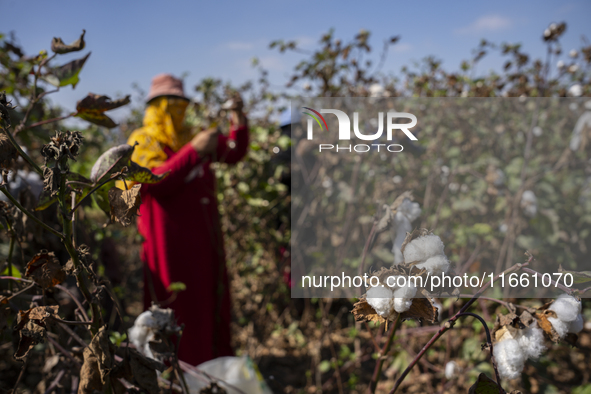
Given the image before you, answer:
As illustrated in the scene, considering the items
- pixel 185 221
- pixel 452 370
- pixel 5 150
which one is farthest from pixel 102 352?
pixel 185 221

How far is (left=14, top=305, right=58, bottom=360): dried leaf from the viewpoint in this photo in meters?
0.50

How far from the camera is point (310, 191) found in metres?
2.72

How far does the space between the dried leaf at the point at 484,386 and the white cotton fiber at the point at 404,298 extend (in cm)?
15

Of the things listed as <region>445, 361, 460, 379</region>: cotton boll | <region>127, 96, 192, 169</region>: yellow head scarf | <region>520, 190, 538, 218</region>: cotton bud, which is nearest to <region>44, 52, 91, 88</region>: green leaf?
<region>127, 96, 192, 169</region>: yellow head scarf

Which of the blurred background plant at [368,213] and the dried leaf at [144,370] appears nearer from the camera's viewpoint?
the dried leaf at [144,370]

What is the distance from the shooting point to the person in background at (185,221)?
1.93 meters

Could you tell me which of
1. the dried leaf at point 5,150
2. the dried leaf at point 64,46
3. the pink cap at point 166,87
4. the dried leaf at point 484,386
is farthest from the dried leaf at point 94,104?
the pink cap at point 166,87

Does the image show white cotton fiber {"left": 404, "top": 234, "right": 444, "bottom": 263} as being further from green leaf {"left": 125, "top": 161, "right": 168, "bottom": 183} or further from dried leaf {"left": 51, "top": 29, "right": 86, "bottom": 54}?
dried leaf {"left": 51, "top": 29, "right": 86, "bottom": 54}

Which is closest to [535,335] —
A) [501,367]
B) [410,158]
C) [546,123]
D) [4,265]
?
[501,367]

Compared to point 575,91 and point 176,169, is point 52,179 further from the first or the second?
point 575,91

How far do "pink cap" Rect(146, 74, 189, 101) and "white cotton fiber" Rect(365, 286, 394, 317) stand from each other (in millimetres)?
1872

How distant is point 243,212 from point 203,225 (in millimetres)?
737

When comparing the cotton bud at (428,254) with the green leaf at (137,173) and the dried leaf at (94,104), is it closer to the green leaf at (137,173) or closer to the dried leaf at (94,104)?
the green leaf at (137,173)

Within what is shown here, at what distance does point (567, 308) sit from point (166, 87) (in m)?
2.07
